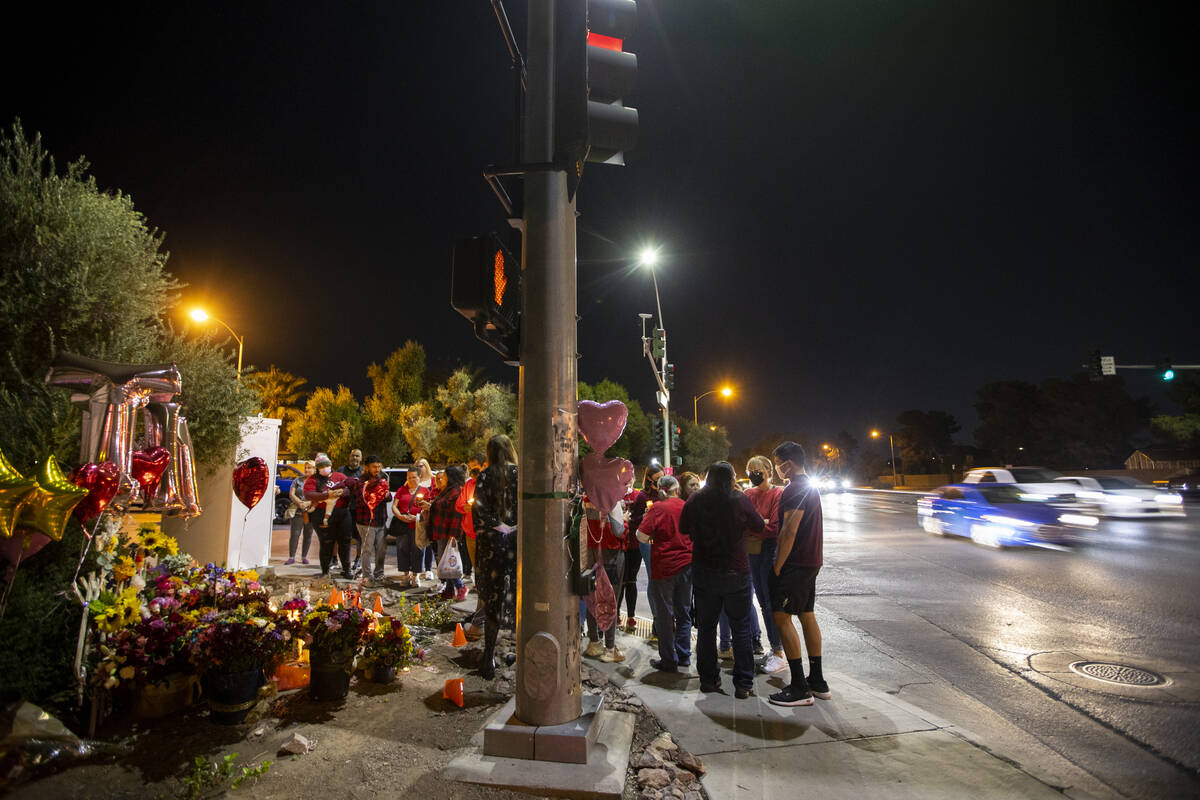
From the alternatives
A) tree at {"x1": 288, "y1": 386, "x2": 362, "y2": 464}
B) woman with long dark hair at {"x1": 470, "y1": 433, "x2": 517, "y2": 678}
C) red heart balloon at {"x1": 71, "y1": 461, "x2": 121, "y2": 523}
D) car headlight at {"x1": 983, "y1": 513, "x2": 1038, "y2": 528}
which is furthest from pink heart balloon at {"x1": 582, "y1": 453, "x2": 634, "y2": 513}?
tree at {"x1": 288, "y1": 386, "x2": 362, "y2": 464}

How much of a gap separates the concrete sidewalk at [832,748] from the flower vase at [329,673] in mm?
2306

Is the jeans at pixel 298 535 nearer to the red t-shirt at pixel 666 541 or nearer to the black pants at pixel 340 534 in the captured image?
the black pants at pixel 340 534

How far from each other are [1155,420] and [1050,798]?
6210 centimetres

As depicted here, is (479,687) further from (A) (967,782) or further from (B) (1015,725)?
(B) (1015,725)

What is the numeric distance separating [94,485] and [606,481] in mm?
3908

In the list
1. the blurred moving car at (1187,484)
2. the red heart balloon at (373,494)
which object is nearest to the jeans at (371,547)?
the red heart balloon at (373,494)

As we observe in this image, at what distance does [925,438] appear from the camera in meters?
104

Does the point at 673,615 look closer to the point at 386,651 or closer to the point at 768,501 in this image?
the point at 768,501

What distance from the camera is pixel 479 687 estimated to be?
5.12 metres

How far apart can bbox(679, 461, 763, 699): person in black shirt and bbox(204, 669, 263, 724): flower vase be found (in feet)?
11.3

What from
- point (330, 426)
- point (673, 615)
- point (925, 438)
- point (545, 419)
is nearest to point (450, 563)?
point (673, 615)

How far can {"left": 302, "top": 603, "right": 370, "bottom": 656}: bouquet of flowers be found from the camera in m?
4.58

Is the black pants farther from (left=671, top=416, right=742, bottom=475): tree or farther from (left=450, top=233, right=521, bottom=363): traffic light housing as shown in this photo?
(left=671, top=416, right=742, bottom=475): tree

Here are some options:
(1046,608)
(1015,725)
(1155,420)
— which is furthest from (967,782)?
(1155,420)
